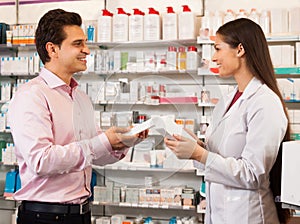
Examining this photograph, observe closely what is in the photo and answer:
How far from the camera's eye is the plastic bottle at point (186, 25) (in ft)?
14.6

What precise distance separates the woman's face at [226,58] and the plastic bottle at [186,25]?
248 centimetres

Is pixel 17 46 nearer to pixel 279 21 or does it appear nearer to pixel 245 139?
pixel 279 21

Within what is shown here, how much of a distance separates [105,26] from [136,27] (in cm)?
34

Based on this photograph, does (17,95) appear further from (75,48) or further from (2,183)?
(2,183)

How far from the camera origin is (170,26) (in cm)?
449

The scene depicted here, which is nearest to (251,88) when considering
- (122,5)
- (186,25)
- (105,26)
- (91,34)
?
(186,25)

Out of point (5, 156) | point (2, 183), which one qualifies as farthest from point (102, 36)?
point (2, 183)

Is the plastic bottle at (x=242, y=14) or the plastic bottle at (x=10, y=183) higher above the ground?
the plastic bottle at (x=242, y=14)

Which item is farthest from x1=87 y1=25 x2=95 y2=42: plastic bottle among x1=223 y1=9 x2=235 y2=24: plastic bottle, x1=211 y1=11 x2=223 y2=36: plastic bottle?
x1=223 y1=9 x2=235 y2=24: plastic bottle

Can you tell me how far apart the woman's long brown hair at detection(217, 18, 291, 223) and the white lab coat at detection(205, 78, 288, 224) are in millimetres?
38

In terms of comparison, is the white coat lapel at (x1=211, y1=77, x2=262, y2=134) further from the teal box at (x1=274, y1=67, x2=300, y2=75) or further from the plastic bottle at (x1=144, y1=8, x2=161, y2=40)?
the plastic bottle at (x1=144, y1=8, x2=161, y2=40)

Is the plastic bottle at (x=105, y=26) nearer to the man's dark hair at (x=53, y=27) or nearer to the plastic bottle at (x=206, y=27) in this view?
the plastic bottle at (x=206, y=27)

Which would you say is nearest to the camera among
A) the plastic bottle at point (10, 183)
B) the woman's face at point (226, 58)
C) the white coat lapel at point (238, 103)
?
the white coat lapel at point (238, 103)

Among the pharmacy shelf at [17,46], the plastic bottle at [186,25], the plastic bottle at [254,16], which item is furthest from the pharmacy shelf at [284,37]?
the pharmacy shelf at [17,46]
